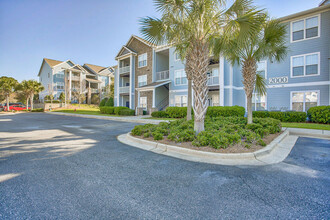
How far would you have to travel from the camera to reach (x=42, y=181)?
320 cm

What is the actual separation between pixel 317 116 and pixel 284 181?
11.1 meters

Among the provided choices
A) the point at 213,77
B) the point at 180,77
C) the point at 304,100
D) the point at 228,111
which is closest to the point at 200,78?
the point at 228,111

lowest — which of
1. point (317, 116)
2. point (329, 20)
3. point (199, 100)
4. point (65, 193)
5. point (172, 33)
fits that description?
point (65, 193)

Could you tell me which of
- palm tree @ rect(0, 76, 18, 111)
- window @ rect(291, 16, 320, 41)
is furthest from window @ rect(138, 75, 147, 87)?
palm tree @ rect(0, 76, 18, 111)

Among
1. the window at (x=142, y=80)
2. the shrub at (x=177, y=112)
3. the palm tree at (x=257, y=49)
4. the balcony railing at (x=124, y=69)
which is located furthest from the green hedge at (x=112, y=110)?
the palm tree at (x=257, y=49)

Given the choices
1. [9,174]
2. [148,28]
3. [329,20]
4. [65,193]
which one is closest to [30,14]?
[148,28]

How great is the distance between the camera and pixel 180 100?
19.8 metres

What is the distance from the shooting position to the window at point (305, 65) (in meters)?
13.6

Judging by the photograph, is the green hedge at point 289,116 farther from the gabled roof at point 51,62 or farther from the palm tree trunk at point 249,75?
the gabled roof at point 51,62

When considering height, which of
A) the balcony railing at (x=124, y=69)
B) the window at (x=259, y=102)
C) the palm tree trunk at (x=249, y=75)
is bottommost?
the window at (x=259, y=102)

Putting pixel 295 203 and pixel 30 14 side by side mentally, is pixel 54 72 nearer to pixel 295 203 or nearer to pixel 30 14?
pixel 30 14

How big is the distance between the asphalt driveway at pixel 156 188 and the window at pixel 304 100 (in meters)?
12.1

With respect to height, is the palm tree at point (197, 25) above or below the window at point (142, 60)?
below

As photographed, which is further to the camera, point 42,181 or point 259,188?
point 42,181
